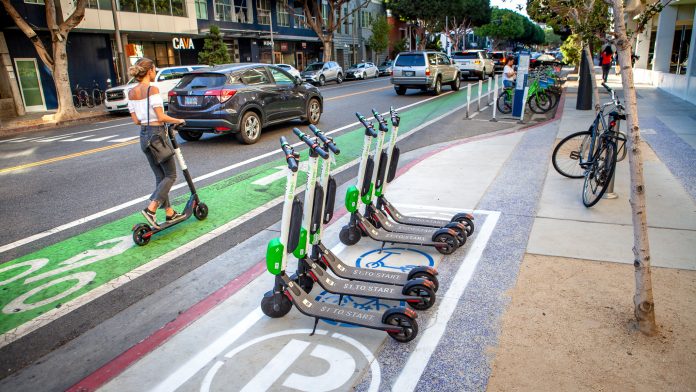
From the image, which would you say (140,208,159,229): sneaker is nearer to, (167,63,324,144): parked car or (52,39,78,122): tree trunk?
(167,63,324,144): parked car

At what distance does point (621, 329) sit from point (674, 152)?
23.5ft

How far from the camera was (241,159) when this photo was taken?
32.8ft

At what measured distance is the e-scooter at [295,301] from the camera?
11.4 ft

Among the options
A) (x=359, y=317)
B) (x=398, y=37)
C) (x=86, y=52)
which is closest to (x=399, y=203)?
(x=359, y=317)

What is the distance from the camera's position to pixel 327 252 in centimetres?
432

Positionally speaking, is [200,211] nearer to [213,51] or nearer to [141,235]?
[141,235]

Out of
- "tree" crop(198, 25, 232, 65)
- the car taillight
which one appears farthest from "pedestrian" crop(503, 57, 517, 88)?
"tree" crop(198, 25, 232, 65)

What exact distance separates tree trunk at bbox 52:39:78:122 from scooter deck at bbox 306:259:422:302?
60.6 feet

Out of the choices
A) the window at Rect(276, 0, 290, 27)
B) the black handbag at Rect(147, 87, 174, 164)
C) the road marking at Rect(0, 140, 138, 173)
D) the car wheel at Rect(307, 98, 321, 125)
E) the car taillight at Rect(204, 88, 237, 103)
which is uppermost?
the window at Rect(276, 0, 290, 27)

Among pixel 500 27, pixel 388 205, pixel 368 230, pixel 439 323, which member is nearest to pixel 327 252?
pixel 368 230

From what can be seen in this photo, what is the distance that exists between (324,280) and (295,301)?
408 millimetres

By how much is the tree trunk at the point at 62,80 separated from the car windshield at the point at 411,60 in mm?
13166

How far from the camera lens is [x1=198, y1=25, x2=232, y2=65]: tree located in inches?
1245

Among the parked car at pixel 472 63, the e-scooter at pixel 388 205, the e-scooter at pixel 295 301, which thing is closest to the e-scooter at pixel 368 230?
the e-scooter at pixel 388 205
